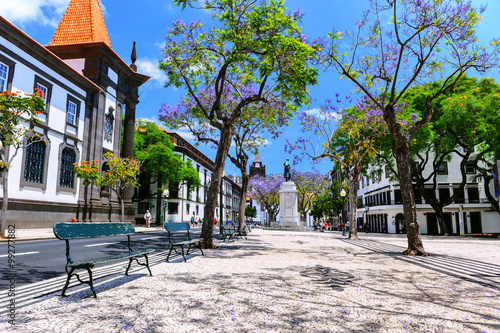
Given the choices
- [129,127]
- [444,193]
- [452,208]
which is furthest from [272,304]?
[452,208]

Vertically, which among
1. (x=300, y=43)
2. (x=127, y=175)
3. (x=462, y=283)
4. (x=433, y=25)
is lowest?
(x=462, y=283)

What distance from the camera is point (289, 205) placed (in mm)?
37938

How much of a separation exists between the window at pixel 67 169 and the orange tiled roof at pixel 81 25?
11109 mm

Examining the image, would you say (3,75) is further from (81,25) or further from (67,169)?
(81,25)

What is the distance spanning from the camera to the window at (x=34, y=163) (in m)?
22.5

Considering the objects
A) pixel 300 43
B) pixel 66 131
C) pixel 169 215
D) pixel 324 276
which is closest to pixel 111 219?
pixel 66 131

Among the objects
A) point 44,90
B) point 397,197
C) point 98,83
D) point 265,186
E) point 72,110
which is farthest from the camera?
point 265,186

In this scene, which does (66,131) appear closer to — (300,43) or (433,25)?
(300,43)

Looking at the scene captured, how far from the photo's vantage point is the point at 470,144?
27.6 metres

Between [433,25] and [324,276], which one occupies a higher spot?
[433,25]

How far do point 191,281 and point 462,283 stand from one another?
16.6 feet

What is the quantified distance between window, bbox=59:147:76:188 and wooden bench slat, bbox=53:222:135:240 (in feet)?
74.5

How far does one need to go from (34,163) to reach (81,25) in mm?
16812

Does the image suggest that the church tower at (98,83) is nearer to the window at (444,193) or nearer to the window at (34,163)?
the window at (34,163)
